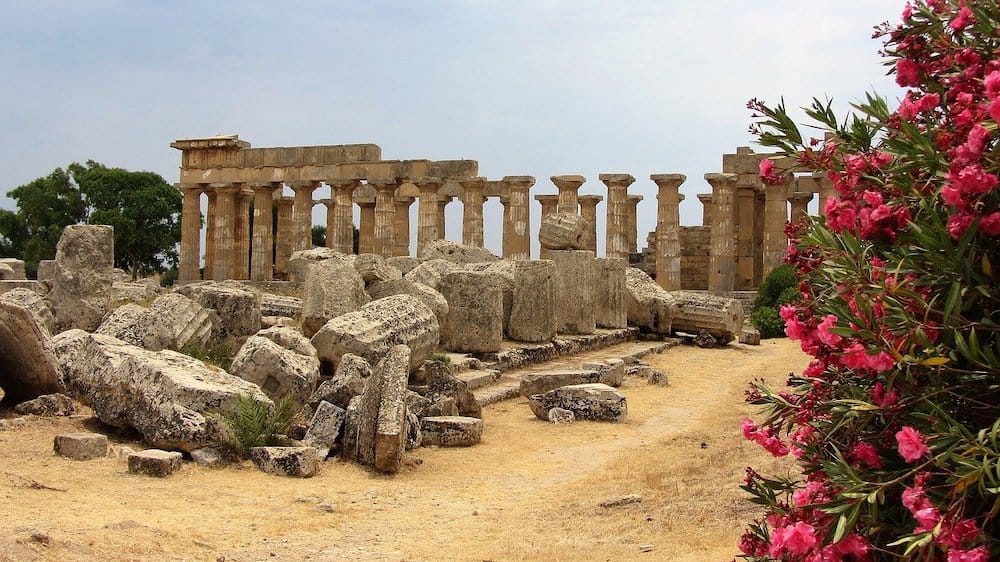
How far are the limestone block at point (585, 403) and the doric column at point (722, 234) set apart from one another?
21.3 metres

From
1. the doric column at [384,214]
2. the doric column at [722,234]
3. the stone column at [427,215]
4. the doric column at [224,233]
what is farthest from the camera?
the doric column at [224,233]

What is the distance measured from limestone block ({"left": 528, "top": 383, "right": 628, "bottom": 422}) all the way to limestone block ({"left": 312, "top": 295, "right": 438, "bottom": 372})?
172cm

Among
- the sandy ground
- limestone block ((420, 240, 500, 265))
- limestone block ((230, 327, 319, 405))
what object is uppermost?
limestone block ((420, 240, 500, 265))

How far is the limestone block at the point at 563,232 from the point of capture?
22.2 m

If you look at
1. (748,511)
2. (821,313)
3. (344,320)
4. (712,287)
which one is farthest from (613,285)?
(821,313)

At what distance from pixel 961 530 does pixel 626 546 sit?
12.5 feet

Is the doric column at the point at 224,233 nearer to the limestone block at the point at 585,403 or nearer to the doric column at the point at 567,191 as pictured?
the doric column at the point at 567,191

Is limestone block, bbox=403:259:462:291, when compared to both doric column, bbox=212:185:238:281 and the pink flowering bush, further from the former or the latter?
doric column, bbox=212:185:238:281

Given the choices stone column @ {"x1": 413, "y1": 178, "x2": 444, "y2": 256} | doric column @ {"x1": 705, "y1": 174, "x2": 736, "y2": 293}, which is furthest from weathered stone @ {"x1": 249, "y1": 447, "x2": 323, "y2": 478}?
stone column @ {"x1": 413, "y1": 178, "x2": 444, "y2": 256}

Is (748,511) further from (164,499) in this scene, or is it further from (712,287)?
(712,287)

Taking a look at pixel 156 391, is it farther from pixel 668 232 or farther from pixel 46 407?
pixel 668 232

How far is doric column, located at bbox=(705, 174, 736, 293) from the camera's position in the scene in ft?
110

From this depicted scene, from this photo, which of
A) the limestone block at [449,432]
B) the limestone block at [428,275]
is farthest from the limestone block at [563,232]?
the limestone block at [449,432]

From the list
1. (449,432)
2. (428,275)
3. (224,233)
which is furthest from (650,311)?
(224,233)
